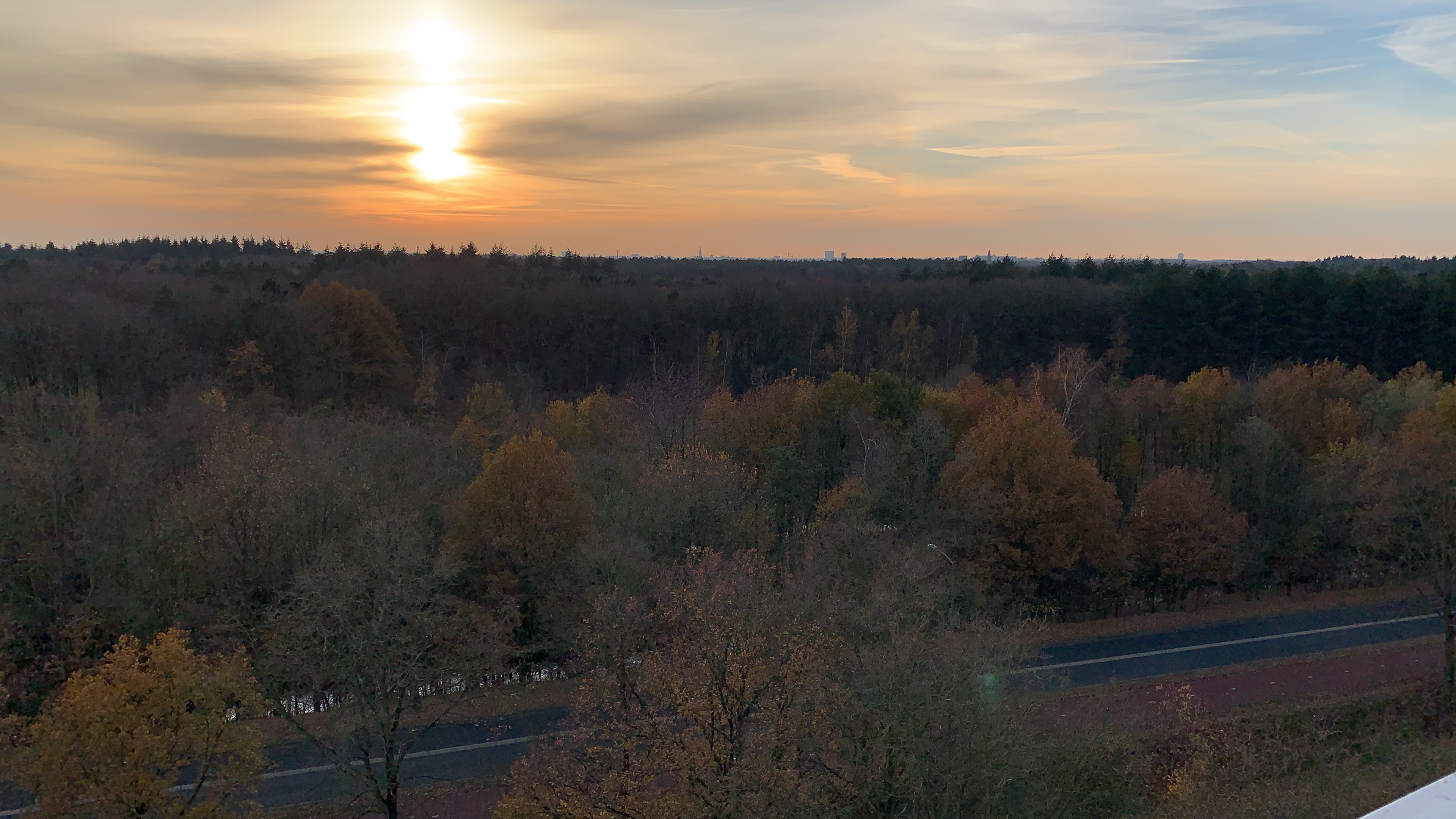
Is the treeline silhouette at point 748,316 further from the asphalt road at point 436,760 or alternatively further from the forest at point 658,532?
the asphalt road at point 436,760

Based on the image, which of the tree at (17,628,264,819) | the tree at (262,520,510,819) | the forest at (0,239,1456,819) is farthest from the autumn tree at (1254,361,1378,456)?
the tree at (17,628,264,819)

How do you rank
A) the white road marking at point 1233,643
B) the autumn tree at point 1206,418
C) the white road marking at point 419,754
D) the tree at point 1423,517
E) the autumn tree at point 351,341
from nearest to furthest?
the white road marking at point 419,754 < the tree at point 1423,517 < the white road marking at point 1233,643 < the autumn tree at point 1206,418 < the autumn tree at point 351,341

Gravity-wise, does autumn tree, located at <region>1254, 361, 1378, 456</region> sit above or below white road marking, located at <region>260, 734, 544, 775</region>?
above

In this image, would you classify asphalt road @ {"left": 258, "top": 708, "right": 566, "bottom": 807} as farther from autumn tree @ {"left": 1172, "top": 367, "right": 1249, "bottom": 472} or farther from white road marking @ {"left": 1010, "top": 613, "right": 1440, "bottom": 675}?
autumn tree @ {"left": 1172, "top": 367, "right": 1249, "bottom": 472}

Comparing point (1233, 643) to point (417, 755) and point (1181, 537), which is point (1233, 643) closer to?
point (1181, 537)

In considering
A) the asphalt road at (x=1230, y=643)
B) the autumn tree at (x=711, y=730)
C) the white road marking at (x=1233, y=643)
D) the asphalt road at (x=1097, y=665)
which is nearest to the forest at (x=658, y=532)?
the autumn tree at (x=711, y=730)
